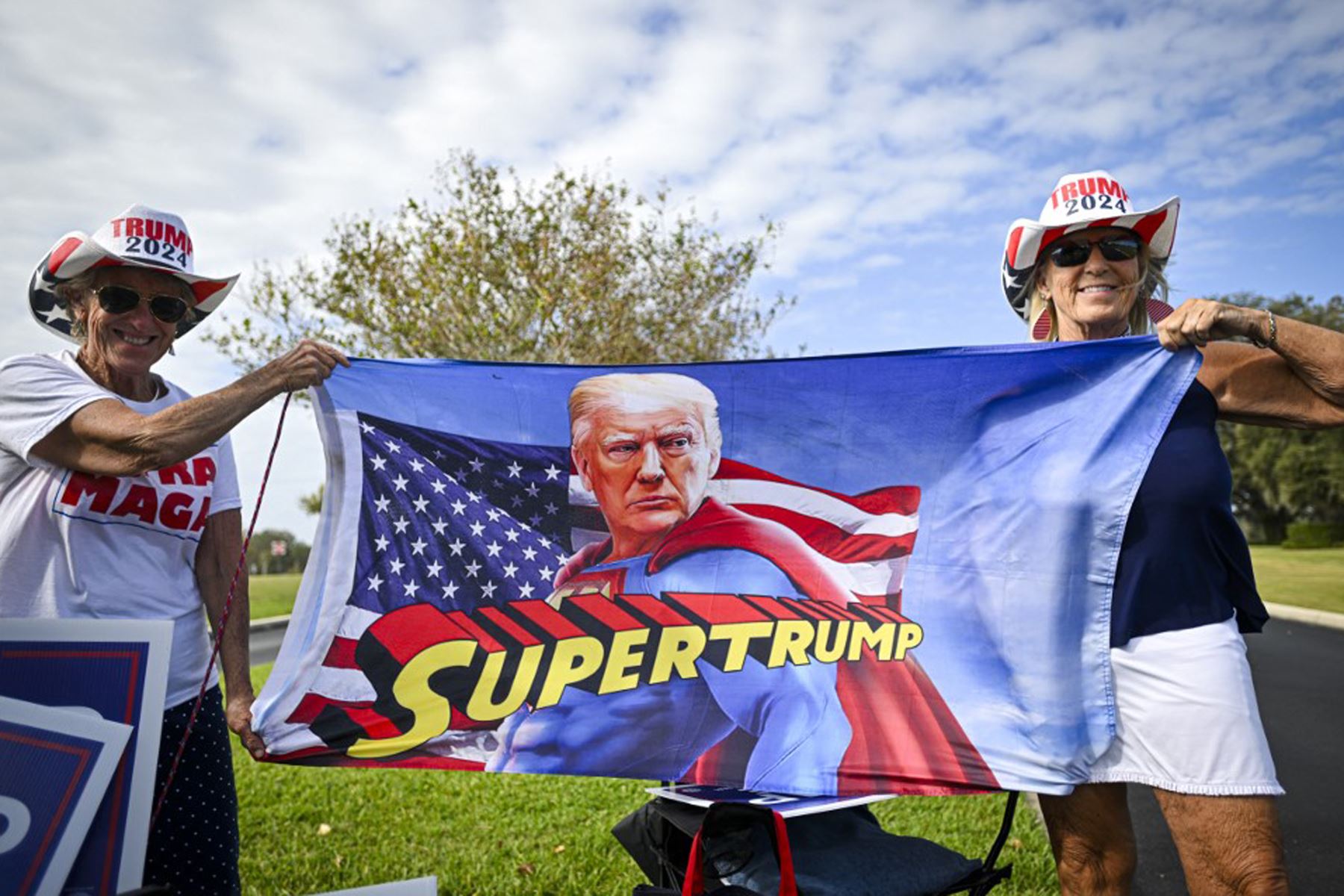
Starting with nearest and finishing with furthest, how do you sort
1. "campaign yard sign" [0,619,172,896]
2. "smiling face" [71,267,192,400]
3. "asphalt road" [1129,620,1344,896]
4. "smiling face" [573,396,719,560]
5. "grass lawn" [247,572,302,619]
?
"campaign yard sign" [0,619,172,896] < "smiling face" [71,267,192,400] < "smiling face" [573,396,719,560] < "asphalt road" [1129,620,1344,896] < "grass lawn" [247,572,302,619]

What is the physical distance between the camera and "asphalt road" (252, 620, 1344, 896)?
477 centimetres

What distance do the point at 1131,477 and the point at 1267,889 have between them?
1.08 m

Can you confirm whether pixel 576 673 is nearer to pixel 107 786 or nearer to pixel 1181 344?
pixel 107 786

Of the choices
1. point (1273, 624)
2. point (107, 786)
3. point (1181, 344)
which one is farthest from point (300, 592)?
point (1273, 624)

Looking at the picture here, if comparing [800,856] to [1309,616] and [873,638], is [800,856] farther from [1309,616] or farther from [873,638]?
[1309,616]

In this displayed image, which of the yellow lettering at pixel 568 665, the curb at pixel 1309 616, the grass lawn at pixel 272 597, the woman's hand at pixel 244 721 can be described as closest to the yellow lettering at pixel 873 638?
the yellow lettering at pixel 568 665

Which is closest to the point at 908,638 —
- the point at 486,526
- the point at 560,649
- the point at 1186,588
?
the point at 1186,588

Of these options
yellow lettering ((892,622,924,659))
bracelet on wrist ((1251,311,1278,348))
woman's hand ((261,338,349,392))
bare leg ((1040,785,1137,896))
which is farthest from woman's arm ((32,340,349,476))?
bracelet on wrist ((1251,311,1278,348))

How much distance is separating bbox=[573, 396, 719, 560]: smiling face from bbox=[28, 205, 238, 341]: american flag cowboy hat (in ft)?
4.30

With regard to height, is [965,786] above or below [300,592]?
below

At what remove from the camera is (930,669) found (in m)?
3.00

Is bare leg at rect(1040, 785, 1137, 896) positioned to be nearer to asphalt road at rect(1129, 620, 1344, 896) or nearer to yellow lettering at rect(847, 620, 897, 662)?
yellow lettering at rect(847, 620, 897, 662)

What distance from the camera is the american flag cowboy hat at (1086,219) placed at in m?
2.88

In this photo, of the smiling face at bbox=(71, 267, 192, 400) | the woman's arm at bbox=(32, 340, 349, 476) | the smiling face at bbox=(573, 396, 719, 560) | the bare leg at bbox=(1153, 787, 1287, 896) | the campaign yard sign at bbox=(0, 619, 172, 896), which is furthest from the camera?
the smiling face at bbox=(573, 396, 719, 560)
